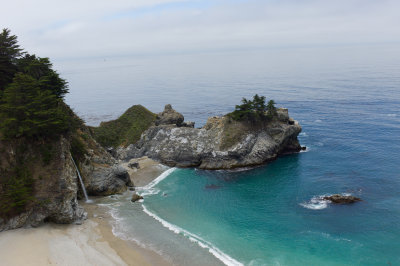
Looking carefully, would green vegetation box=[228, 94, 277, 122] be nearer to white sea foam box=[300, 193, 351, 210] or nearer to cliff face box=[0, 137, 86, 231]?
white sea foam box=[300, 193, 351, 210]

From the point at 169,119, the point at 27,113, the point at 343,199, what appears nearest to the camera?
the point at 27,113

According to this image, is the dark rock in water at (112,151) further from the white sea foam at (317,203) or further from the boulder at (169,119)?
the white sea foam at (317,203)

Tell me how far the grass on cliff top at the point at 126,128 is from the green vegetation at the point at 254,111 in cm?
2625

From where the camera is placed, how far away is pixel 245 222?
122ft

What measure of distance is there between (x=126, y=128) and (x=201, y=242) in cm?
4960

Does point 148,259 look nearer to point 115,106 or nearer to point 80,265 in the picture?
point 80,265

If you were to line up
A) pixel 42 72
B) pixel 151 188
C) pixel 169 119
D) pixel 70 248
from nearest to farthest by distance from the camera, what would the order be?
pixel 70 248
pixel 42 72
pixel 151 188
pixel 169 119

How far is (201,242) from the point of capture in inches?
1289

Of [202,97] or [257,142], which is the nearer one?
[257,142]

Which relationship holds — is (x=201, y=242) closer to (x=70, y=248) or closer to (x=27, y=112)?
(x=70, y=248)

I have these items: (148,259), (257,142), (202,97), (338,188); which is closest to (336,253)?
(338,188)

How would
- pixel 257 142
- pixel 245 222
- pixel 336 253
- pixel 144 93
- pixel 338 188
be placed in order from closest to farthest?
pixel 336 253 < pixel 245 222 < pixel 338 188 < pixel 257 142 < pixel 144 93

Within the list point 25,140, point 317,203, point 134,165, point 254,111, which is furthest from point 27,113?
point 254,111

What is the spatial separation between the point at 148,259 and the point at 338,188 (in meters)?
32.0
